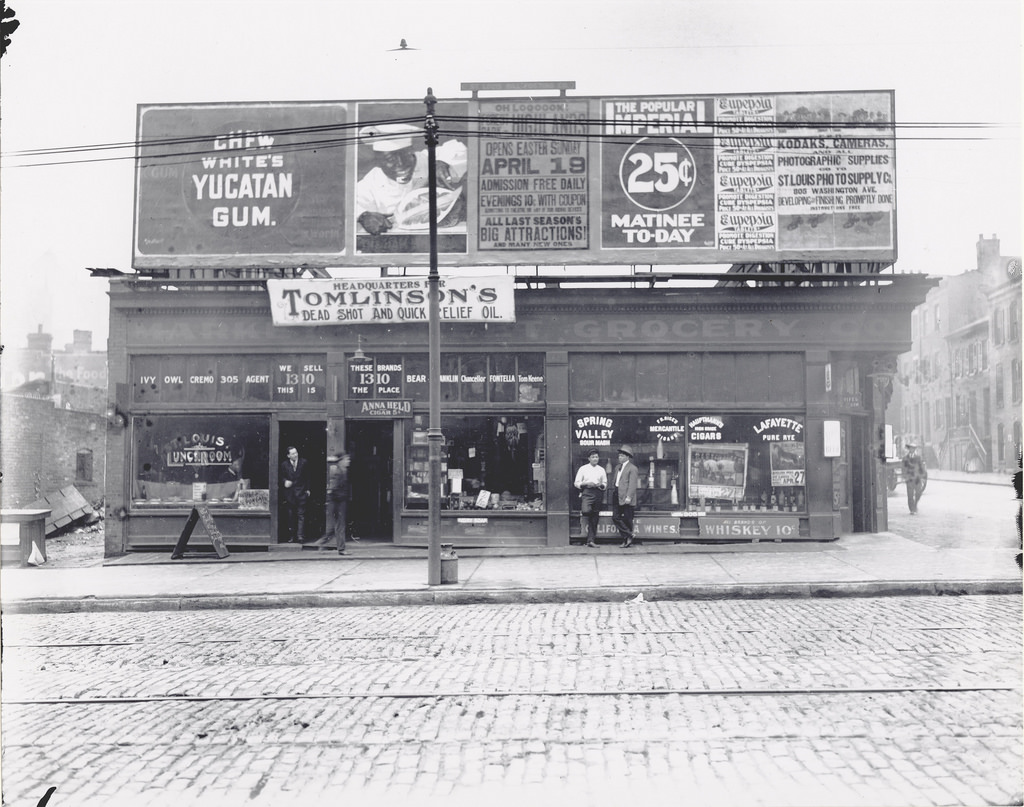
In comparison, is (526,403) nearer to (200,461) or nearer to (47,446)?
(200,461)

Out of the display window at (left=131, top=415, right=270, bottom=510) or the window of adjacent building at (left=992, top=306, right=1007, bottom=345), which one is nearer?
the window of adjacent building at (left=992, top=306, right=1007, bottom=345)

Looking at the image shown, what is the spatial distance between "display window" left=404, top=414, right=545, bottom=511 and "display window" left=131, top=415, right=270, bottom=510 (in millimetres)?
3268

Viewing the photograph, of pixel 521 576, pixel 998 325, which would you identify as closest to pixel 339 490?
pixel 521 576

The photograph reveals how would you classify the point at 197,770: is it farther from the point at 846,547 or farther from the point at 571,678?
the point at 846,547

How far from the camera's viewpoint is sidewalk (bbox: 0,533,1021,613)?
11672 millimetres

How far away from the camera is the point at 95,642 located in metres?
9.27

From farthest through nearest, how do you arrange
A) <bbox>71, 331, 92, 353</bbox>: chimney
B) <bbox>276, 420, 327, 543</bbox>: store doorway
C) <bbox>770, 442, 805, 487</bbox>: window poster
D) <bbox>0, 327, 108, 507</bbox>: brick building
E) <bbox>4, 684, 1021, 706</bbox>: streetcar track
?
1. <bbox>71, 331, 92, 353</bbox>: chimney
2. <bbox>0, 327, 108, 507</bbox>: brick building
3. <bbox>276, 420, 327, 543</bbox>: store doorway
4. <bbox>770, 442, 805, 487</bbox>: window poster
5. <bbox>4, 684, 1021, 706</bbox>: streetcar track

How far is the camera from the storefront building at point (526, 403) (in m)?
15.8

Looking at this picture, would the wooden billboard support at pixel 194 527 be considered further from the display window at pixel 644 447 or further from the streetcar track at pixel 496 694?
the streetcar track at pixel 496 694

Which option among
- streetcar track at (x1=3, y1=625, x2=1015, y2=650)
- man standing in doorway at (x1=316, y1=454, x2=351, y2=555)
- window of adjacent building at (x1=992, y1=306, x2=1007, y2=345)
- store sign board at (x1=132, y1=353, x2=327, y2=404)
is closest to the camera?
streetcar track at (x1=3, y1=625, x2=1015, y2=650)

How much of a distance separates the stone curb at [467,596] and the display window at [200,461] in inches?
177

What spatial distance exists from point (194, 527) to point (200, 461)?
4.64 ft

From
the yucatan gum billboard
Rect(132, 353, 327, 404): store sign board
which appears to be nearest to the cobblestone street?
Rect(132, 353, 327, 404): store sign board

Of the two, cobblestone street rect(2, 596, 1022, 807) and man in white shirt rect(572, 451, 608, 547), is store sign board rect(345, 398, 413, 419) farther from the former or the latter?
cobblestone street rect(2, 596, 1022, 807)
